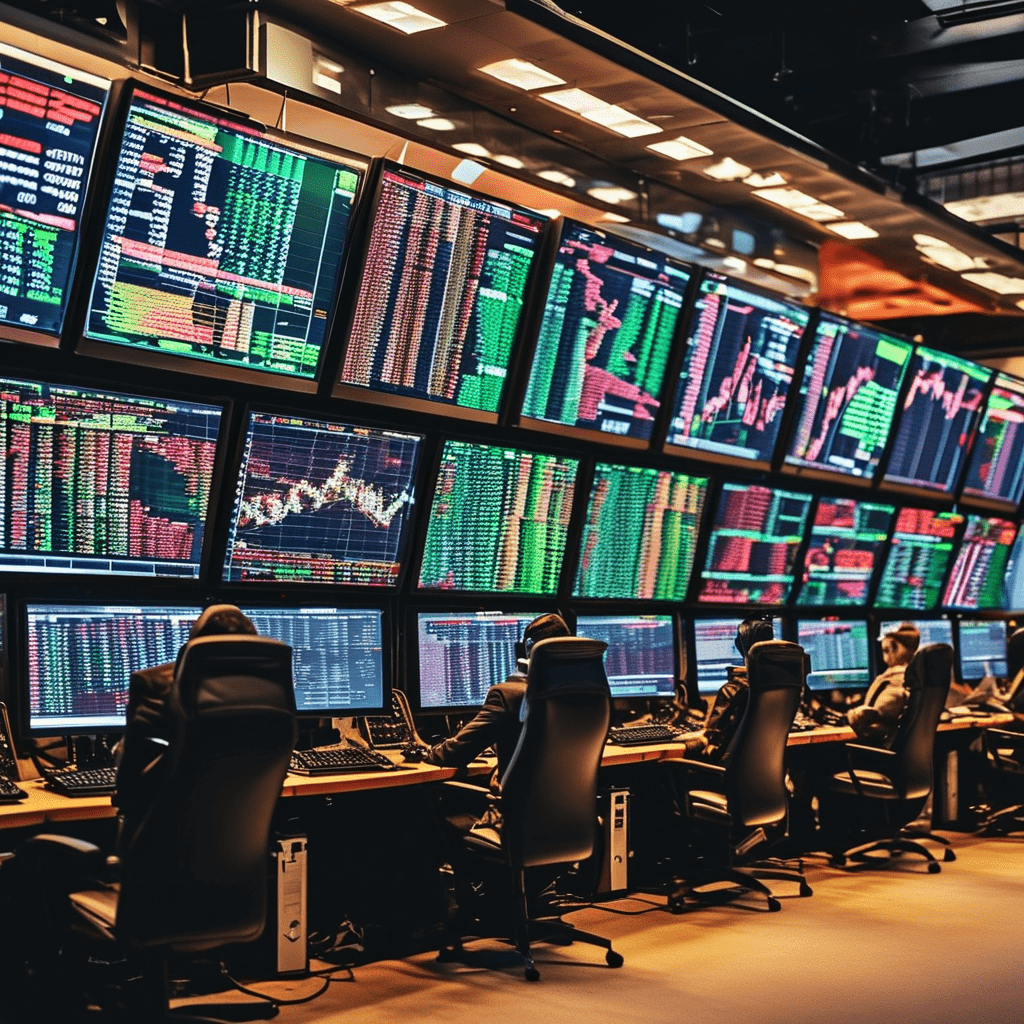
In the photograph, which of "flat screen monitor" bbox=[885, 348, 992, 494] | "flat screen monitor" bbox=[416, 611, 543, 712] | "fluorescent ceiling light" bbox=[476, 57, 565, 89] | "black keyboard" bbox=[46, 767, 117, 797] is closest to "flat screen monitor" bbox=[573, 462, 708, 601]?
"flat screen monitor" bbox=[416, 611, 543, 712]

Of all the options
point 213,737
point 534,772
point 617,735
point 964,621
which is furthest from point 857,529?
point 213,737

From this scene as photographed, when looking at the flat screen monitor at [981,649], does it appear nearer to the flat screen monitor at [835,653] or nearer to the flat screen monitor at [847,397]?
the flat screen monitor at [835,653]

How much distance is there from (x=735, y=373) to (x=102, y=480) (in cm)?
319

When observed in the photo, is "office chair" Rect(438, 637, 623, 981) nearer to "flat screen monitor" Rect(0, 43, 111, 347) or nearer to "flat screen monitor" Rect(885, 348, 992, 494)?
"flat screen monitor" Rect(0, 43, 111, 347)

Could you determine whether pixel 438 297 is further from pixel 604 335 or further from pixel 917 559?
pixel 917 559

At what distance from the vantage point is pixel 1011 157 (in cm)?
793

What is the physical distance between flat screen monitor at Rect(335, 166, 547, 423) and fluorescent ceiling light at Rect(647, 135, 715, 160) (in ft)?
2.82

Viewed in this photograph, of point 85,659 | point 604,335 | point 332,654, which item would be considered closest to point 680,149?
point 604,335

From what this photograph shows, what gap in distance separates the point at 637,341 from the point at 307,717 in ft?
7.23

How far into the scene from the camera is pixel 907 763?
632cm

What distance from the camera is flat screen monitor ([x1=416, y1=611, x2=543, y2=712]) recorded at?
5074mm

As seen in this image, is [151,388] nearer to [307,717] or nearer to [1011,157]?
[307,717]

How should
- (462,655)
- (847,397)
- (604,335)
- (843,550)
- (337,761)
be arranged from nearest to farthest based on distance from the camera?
1. (337,761)
2. (462,655)
3. (604,335)
4. (847,397)
5. (843,550)

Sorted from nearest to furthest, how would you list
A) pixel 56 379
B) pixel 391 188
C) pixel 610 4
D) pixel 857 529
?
pixel 56 379, pixel 391 188, pixel 610 4, pixel 857 529
